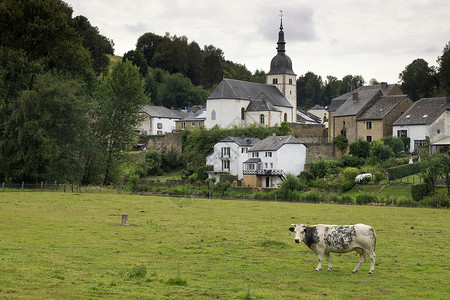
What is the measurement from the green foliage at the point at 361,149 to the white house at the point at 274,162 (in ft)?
20.4

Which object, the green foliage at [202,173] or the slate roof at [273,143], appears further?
the green foliage at [202,173]

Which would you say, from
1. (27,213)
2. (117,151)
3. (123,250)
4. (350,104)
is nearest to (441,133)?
(350,104)

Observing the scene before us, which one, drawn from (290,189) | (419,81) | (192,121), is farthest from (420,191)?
(192,121)

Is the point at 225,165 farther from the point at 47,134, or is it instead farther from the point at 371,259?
the point at 371,259

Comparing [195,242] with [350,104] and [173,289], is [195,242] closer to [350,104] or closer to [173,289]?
[173,289]

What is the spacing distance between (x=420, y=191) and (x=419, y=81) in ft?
181

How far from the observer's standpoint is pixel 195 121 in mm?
106875

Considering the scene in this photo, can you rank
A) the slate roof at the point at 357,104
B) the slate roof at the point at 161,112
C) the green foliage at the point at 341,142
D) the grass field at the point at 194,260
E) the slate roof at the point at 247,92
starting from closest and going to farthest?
1. the grass field at the point at 194,260
2. the green foliage at the point at 341,142
3. the slate roof at the point at 357,104
4. the slate roof at the point at 247,92
5. the slate roof at the point at 161,112

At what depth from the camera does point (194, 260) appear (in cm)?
1698

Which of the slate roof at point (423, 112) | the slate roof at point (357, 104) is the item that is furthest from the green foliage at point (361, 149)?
the slate roof at point (357, 104)

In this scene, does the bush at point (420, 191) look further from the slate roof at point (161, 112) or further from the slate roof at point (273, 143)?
the slate roof at point (161, 112)

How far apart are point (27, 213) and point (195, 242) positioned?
11410 mm

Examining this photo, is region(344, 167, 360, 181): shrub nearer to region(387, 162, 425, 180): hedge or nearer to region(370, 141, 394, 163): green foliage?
region(387, 162, 425, 180): hedge

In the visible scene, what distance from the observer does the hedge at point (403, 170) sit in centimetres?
5781
